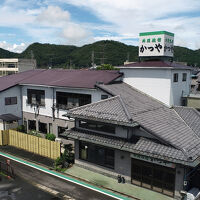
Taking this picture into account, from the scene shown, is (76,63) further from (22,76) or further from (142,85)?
(142,85)

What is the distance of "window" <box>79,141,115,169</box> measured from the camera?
914 inches

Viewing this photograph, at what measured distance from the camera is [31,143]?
30500mm

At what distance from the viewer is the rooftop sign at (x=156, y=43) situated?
30219 mm

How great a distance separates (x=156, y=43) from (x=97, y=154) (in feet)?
56.2

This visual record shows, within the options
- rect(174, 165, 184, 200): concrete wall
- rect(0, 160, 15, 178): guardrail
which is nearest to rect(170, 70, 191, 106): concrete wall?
rect(174, 165, 184, 200): concrete wall

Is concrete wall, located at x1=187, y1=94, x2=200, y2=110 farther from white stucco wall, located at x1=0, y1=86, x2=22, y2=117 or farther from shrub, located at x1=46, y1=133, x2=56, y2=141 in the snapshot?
white stucco wall, located at x1=0, y1=86, x2=22, y2=117

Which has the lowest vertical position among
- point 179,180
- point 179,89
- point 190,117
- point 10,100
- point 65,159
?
point 65,159

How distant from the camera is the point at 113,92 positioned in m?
27.5

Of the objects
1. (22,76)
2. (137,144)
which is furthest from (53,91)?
(137,144)

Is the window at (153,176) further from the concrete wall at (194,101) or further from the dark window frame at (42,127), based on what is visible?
the dark window frame at (42,127)

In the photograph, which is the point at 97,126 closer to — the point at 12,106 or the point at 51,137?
the point at 51,137

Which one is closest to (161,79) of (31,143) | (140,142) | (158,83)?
(158,83)

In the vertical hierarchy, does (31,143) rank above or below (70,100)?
below

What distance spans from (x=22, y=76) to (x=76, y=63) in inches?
4463
